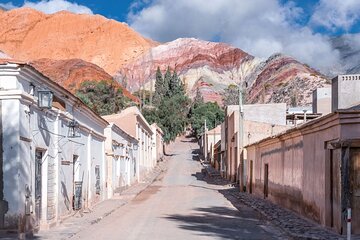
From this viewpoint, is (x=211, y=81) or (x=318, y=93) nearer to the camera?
(x=318, y=93)

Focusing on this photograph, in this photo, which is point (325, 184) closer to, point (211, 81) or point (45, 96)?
point (45, 96)

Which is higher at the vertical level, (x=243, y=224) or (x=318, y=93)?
(x=318, y=93)

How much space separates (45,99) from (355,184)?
801 cm

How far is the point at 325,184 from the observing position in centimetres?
1611

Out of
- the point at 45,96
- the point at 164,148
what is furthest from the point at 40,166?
the point at 164,148

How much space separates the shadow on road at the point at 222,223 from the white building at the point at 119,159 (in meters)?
8.09

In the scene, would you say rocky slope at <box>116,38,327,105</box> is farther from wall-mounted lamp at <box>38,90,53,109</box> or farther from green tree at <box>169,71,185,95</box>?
wall-mounted lamp at <box>38,90,53,109</box>

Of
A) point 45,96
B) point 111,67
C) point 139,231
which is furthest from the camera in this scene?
point 111,67

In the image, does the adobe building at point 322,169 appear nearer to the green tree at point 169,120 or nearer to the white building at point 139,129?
the white building at point 139,129

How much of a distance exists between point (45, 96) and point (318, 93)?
33706mm

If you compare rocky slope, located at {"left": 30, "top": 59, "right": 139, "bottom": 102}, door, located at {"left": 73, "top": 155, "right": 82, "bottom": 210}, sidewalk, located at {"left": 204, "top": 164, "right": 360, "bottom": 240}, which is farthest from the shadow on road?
rocky slope, located at {"left": 30, "top": 59, "right": 139, "bottom": 102}

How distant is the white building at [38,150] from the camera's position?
13.7 m

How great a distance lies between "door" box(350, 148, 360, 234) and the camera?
47.5 feet

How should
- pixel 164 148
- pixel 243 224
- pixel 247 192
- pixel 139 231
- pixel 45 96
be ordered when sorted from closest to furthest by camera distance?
pixel 45 96 → pixel 139 231 → pixel 243 224 → pixel 247 192 → pixel 164 148
